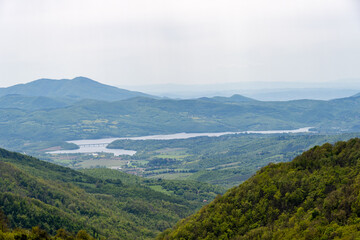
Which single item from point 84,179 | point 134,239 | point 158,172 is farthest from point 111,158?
point 134,239

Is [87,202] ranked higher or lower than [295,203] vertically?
lower

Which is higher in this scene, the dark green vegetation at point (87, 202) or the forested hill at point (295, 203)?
the forested hill at point (295, 203)

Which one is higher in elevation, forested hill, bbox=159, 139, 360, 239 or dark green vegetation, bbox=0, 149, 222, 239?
forested hill, bbox=159, 139, 360, 239

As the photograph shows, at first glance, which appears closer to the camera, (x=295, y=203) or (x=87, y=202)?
(x=295, y=203)

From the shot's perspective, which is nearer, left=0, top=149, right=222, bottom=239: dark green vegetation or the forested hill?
the forested hill
